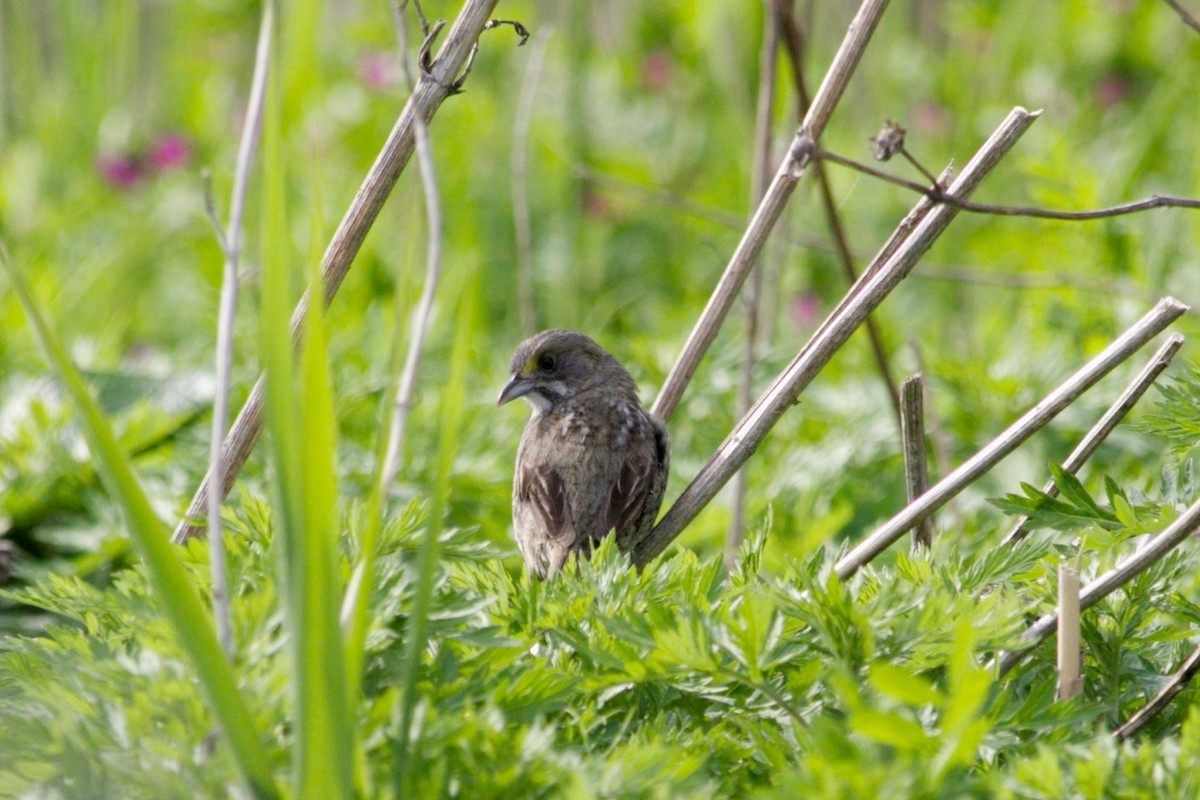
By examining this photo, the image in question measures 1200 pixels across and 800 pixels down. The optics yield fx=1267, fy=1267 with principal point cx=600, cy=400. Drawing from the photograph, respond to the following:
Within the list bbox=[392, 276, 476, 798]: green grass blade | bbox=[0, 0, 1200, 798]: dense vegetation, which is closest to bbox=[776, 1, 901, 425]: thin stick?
bbox=[0, 0, 1200, 798]: dense vegetation

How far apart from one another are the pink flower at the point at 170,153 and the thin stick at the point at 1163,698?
6.37 m

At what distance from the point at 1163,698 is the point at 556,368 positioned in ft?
6.90

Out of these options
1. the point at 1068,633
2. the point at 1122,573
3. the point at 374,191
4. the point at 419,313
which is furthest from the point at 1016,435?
the point at 374,191

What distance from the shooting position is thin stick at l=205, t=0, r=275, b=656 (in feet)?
5.24

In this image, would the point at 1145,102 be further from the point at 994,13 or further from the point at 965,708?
the point at 965,708

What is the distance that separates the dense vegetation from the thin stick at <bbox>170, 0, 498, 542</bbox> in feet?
0.53

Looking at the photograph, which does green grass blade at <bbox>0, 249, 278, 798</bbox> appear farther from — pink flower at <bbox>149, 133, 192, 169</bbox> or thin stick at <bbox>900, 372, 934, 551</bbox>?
pink flower at <bbox>149, 133, 192, 169</bbox>

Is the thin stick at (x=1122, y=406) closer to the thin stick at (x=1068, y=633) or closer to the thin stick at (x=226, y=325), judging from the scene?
the thin stick at (x=1068, y=633)

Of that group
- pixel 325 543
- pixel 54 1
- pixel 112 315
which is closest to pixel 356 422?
pixel 112 315

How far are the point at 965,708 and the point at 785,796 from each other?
231 mm

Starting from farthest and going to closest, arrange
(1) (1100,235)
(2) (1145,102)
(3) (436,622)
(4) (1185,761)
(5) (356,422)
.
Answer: (2) (1145,102), (1) (1100,235), (5) (356,422), (3) (436,622), (4) (1185,761)

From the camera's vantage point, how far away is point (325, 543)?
1.46m

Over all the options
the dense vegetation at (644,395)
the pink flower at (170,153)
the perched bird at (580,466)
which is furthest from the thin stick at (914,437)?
the pink flower at (170,153)

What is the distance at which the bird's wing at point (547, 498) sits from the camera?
3.17m
